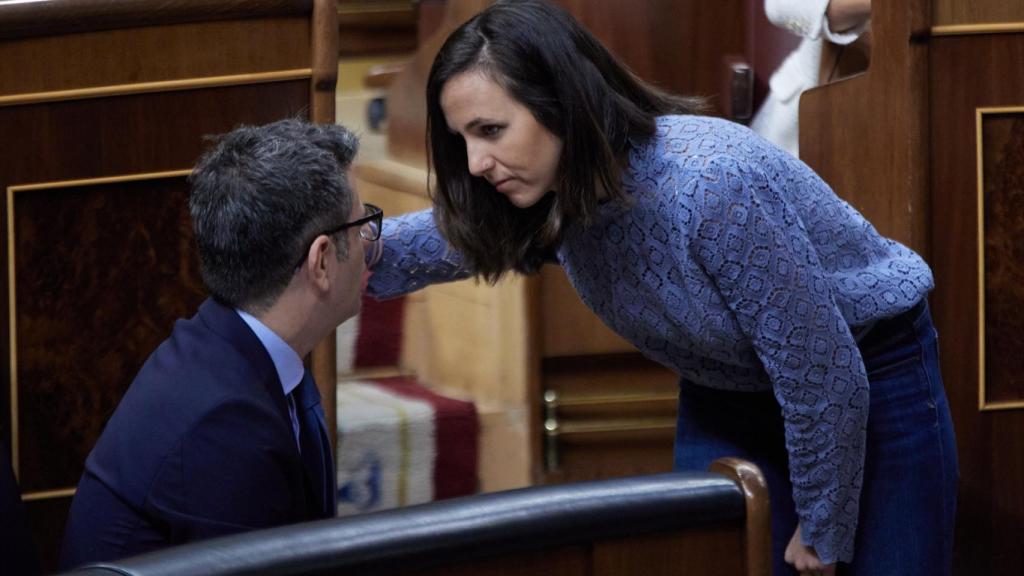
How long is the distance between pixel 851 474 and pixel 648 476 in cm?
52

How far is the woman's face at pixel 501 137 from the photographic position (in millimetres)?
1392

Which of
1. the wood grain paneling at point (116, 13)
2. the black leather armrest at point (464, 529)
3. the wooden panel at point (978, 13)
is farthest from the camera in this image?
the wooden panel at point (978, 13)

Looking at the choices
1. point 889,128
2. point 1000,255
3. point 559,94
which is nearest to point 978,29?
point 889,128

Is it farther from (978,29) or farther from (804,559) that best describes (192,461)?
(978,29)

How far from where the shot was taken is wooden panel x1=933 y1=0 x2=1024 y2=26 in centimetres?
207

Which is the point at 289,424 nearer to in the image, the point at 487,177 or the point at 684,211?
the point at 487,177

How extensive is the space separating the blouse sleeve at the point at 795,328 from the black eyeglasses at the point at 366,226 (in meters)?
0.32

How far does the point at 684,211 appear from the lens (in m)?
1.41

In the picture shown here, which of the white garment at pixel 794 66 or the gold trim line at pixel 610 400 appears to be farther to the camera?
the gold trim line at pixel 610 400

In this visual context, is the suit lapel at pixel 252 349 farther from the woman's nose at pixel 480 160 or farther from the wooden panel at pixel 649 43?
the wooden panel at pixel 649 43

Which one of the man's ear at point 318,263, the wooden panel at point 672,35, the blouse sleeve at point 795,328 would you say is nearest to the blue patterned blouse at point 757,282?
the blouse sleeve at point 795,328

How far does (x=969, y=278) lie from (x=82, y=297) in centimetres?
123

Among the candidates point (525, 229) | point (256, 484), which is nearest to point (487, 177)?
point (525, 229)

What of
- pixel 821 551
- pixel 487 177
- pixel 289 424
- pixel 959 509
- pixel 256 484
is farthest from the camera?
pixel 959 509
